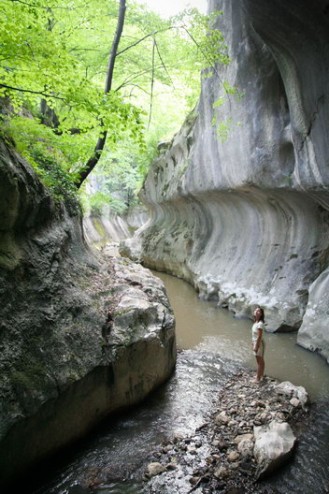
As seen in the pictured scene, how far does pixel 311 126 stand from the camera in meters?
7.77

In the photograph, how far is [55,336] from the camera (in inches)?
217

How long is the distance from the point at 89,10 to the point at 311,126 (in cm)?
854

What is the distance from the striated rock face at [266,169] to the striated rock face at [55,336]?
491 cm

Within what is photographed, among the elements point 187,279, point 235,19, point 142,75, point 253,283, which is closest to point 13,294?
point 253,283

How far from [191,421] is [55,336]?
2.92 metres

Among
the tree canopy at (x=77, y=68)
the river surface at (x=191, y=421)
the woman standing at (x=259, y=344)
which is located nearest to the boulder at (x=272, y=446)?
the river surface at (x=191, y=421)

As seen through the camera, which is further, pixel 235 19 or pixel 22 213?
pixel 235 19

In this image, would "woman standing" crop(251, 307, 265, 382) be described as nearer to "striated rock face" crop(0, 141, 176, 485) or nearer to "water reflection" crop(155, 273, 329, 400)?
"water reflection" crop(155, 273, 329, 400)

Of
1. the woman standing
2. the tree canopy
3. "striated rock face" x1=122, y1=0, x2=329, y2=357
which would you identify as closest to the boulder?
the woman standing

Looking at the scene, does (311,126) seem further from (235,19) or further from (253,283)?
(253,283)

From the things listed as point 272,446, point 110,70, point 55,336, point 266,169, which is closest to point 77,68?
point 110,70

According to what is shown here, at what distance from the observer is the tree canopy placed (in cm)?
621

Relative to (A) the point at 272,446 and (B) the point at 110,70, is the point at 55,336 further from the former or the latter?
(B) the point at 110,70

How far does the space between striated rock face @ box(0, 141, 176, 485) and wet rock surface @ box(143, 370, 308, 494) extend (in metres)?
1.38
